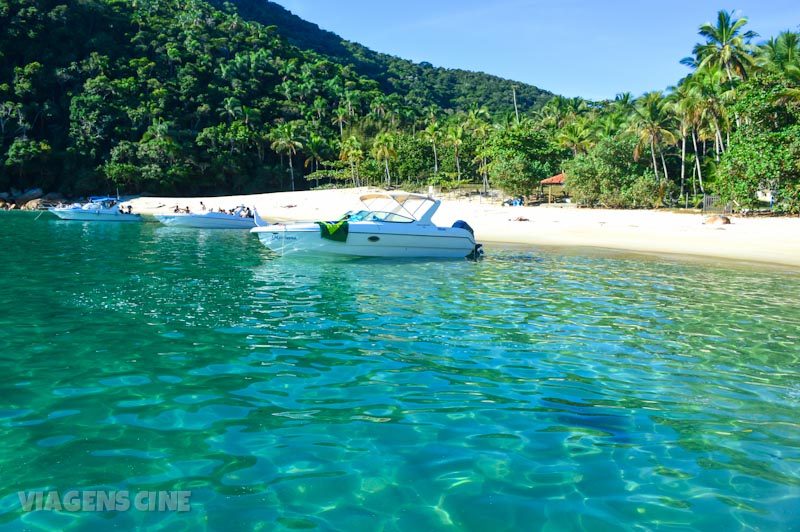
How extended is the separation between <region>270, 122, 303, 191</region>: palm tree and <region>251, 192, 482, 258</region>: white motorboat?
6950 cm

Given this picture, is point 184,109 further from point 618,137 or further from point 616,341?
point 616,341

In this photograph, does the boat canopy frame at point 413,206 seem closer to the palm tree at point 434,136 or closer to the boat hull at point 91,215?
the boat hull at point 91,215

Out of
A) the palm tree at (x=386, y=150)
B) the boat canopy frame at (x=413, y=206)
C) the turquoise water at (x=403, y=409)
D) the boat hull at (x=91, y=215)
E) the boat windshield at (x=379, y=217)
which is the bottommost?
the turquoise water at (x=403, y=409)

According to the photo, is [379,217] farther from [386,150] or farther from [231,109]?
[231,109]

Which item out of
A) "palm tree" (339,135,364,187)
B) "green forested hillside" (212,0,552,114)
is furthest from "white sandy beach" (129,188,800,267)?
"green forested hillside" (212,0,552,114)

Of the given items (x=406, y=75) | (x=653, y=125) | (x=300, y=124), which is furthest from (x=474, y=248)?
(x=406, y=75)

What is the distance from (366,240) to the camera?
19297 millimetres

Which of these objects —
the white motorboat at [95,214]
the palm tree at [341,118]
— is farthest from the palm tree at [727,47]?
the palm tree at [341,118]

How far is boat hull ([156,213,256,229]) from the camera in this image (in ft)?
121

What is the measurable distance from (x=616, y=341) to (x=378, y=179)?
75.0 meters

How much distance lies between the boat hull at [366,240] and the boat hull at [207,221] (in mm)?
18962

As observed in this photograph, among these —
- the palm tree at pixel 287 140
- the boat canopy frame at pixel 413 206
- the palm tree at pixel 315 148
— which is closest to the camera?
the boat canopy frame at pixel 413 206

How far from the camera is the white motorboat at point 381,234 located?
1902cm

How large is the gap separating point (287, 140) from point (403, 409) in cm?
8598
